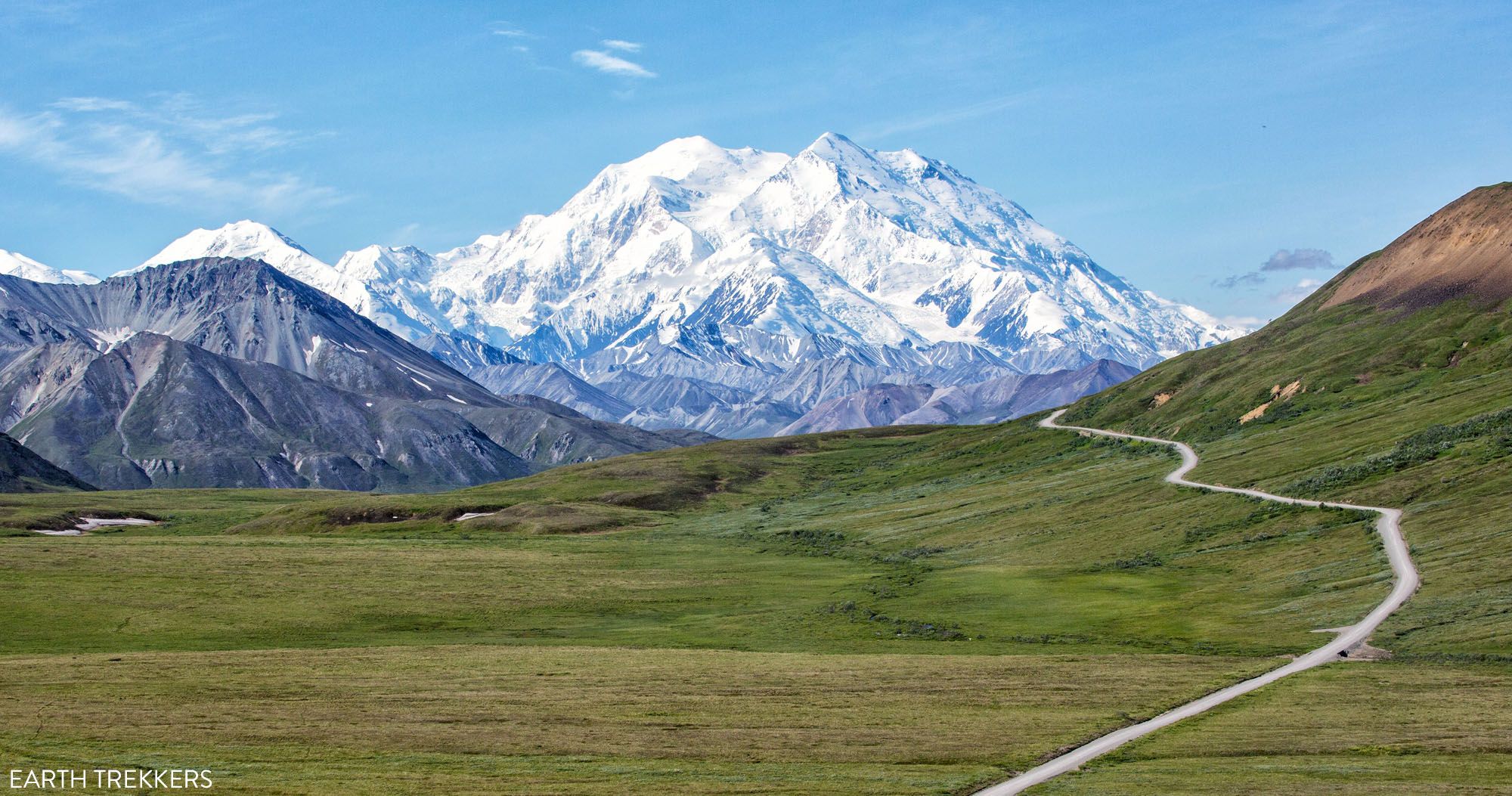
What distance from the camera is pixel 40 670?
64312mm

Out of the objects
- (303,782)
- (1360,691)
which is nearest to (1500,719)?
(1360,691)

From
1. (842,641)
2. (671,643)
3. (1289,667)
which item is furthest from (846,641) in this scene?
(1289,667)

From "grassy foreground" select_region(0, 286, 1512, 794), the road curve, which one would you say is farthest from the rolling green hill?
the road curve

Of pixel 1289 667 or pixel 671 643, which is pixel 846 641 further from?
pixel 1289 667

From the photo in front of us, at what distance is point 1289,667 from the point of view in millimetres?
66188

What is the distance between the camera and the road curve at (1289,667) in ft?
153

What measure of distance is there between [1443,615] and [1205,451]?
98.6 metres

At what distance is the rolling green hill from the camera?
47500 millimetres

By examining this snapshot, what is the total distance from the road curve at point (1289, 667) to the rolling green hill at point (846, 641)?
1.03 m

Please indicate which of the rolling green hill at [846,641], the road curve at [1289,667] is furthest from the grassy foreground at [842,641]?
the road curve at [1289,667]

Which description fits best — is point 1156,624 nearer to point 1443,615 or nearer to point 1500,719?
point 1443,615

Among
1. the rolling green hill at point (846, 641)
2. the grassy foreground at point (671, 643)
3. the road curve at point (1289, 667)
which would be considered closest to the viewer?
Result: the road curve at point (1289, 667)

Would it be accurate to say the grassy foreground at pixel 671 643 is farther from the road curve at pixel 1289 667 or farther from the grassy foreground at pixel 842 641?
the road curve at pixel 1289 667

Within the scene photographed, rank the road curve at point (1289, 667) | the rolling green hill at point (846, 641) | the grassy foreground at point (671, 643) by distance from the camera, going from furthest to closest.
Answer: the grassy foreground at point (671, 643), the rolling green hill at point (846, 641), the road curve at point (1289, 667)
